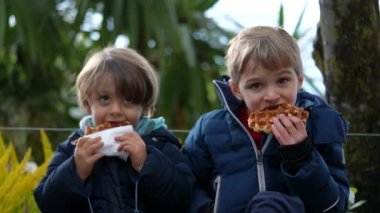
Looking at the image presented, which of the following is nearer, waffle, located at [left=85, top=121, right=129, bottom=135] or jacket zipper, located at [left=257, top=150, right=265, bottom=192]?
jacket zipper, located at [left=257, top=150, right=265, bottom=192]

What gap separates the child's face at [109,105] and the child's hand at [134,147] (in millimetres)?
105

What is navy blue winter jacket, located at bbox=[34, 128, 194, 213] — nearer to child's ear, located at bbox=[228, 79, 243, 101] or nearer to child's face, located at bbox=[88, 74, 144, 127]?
child's face, located at bbox=[88, 74, 144, 127]

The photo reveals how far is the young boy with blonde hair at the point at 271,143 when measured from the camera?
3.10 m

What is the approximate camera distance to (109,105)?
3.41 m

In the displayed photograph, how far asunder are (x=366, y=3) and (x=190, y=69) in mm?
6721

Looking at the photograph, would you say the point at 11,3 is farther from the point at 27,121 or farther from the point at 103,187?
Answer: the point at 103,187

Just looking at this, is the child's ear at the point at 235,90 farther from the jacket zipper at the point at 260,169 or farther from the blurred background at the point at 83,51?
the blurred background at the point at 83,51

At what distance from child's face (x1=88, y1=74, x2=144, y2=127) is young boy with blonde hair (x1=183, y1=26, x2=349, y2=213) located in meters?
0.28

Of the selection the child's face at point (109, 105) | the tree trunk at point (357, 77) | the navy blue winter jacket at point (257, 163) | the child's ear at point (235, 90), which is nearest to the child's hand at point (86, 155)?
the child's face at point (109, 105)

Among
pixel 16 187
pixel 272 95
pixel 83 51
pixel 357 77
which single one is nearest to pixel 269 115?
pixel 272 95

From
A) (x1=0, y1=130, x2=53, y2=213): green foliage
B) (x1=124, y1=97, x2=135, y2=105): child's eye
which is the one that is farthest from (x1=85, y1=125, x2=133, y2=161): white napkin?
(x1=0, y1=130, x2=53, y2=213): green foliage

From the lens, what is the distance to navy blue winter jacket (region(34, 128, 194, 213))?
331 centimetres

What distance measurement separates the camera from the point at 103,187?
335 cm

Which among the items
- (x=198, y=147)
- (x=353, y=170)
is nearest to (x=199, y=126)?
(x=198, y=147)
